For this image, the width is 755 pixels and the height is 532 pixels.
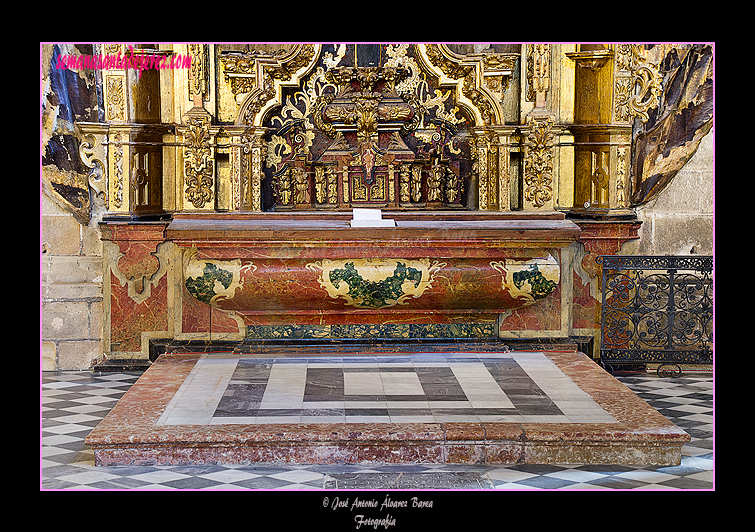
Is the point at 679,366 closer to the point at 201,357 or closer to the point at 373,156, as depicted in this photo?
the point at 373,156

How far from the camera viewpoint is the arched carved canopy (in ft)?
24.0

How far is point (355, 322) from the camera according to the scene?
710 cm

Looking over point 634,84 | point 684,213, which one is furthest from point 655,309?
point 634,84

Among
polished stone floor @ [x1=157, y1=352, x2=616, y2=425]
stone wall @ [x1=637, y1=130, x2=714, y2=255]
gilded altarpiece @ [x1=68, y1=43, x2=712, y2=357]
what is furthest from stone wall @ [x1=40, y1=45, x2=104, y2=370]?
stone wall @ [x1=637, y1=130, x2=714, y2=255]

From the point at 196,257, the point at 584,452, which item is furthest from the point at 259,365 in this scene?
the point at 584,452

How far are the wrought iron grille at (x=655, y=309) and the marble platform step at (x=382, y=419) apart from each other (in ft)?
2.53

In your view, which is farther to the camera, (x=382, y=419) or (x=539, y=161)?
(x=539, y=161)

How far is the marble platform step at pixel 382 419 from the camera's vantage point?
4.90 metres

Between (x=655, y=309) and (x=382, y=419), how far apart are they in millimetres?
2835

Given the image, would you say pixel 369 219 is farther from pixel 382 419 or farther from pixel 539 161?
pixel 382 419

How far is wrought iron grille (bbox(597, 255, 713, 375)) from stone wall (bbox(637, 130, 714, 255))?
1.18ft

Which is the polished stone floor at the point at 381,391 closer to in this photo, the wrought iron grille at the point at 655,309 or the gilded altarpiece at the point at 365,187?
the gilded altarpiece at the point at 365,187

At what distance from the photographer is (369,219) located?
7.02 m

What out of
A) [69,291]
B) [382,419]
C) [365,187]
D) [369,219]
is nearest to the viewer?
[382,419]
